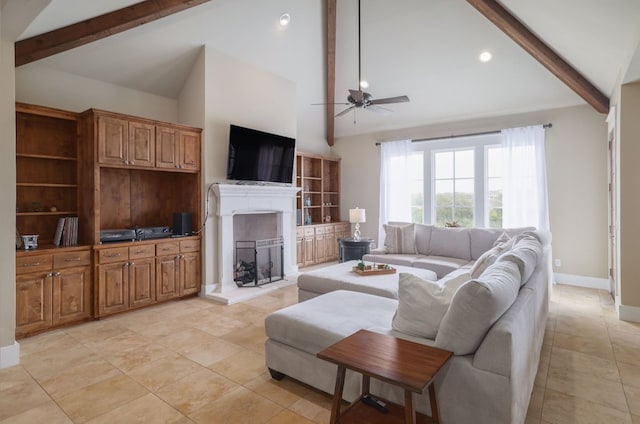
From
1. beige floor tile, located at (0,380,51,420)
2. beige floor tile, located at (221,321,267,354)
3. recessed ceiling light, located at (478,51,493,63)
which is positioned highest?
recessed ceiling light, located at (478,51,493,63)

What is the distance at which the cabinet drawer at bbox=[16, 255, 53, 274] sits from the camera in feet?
10.9

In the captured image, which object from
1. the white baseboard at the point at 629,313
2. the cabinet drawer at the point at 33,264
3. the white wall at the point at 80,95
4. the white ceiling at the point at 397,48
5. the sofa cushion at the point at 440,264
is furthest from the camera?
the sofa cushion at the point at 440,264

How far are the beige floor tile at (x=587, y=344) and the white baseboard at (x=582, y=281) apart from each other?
7.34 feet

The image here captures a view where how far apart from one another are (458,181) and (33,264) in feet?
20.4

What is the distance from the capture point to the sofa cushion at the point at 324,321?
2.32 m

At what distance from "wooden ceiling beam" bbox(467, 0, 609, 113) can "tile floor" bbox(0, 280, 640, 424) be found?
295 cm

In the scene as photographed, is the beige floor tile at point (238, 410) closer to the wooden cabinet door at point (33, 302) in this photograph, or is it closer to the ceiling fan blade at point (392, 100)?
the wooden cabinet door at point (33, 302)

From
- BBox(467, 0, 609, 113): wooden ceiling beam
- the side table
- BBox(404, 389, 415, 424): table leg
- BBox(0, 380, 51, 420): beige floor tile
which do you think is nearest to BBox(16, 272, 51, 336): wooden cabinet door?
BBox(0, 380, 51, 420): beige floor tile

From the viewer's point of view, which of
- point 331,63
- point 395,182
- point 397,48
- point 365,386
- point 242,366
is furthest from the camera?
point 395,182

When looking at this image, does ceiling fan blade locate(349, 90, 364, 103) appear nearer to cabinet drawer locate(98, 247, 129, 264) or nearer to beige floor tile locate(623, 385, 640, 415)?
cabinet drawer locate(98, 247, 129, 264)

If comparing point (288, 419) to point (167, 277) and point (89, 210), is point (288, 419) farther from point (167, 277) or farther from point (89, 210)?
point (89, 210)

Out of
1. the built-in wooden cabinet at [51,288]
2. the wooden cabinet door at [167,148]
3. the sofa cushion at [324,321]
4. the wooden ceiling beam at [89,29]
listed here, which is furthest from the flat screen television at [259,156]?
the sofa cushion at [324,321]

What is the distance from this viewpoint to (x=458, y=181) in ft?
21.1

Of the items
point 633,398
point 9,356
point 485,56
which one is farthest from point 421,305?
point 485,56
